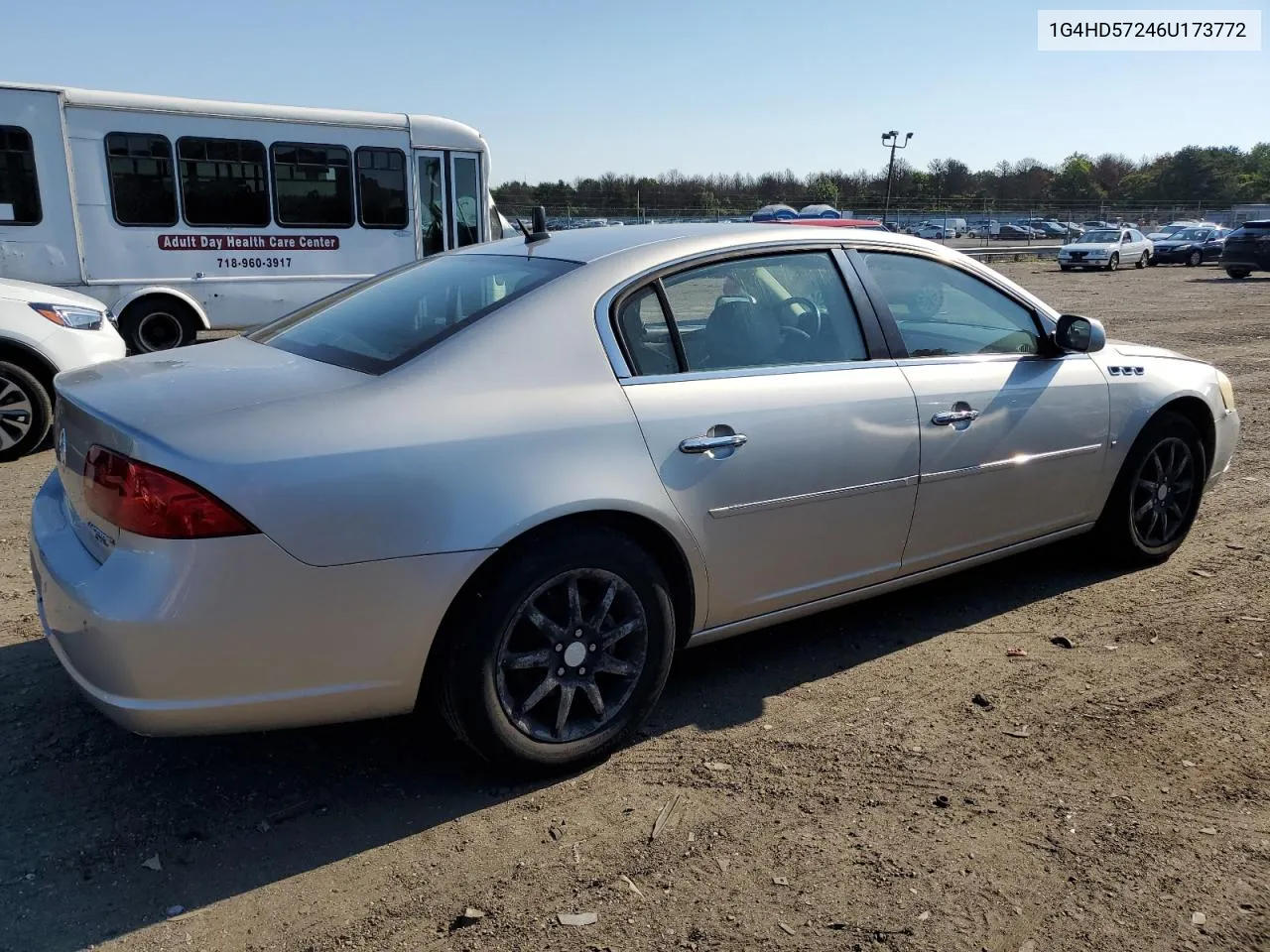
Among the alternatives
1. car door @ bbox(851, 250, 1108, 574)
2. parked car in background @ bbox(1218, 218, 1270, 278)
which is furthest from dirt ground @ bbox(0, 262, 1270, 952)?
parked car in background @ bbox(1218, 218, 1270, 278)

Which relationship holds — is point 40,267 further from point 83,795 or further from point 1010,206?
point 1010,206

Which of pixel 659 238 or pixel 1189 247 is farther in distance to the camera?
pixel 1189 247

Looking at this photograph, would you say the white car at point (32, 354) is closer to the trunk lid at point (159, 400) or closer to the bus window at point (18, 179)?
the bus window at point (18, 179)

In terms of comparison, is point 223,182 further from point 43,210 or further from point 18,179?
point 18,179

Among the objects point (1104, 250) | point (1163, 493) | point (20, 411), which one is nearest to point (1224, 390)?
point (1163, 493)

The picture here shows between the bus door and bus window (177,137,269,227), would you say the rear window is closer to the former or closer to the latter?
bus window (177,137,269,227)

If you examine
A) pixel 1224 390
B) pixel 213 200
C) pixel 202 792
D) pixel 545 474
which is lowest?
pixel 202 792

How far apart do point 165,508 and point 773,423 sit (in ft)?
6.11

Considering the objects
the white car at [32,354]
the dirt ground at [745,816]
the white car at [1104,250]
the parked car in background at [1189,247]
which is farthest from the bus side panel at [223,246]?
the parked car in background at [1189,247]

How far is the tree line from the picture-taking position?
46.5m

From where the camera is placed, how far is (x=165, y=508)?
2457 mm

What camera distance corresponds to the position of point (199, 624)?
2.47 m

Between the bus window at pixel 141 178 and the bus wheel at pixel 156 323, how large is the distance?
3.12ft

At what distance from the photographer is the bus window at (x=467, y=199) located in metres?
13.7
